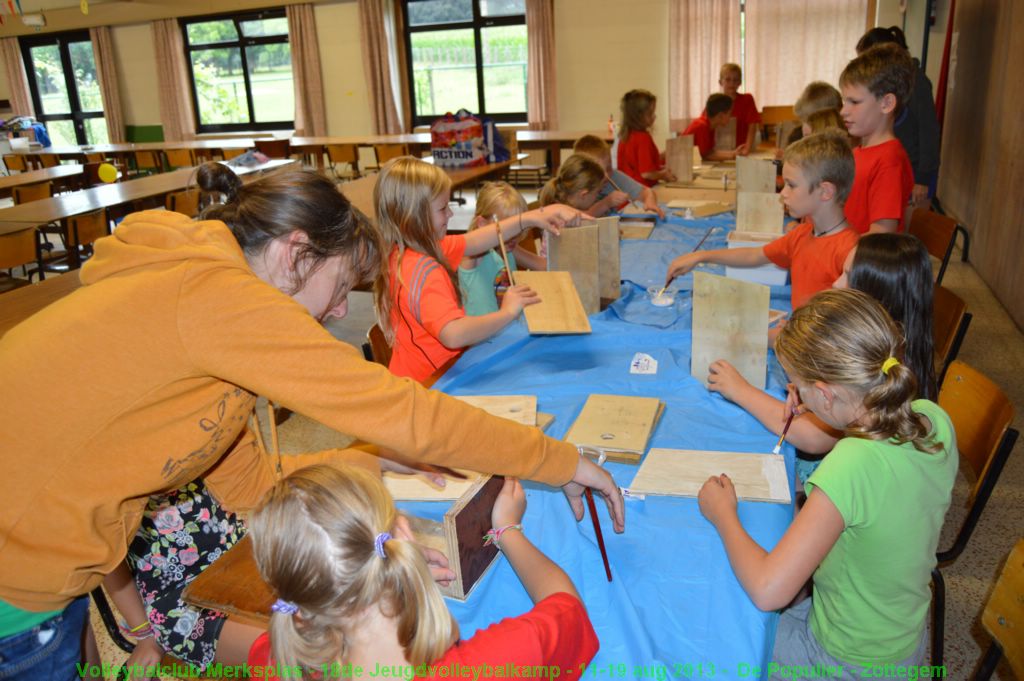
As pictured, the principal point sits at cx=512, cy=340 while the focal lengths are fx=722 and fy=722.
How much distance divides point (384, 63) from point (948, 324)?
8.81 m

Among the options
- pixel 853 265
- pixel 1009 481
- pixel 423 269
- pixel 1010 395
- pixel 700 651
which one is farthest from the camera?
pixel 1010 395

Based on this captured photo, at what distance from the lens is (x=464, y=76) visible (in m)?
9.60

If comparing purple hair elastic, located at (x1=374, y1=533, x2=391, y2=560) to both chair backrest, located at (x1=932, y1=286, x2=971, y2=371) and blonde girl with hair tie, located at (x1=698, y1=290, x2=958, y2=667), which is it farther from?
chair backrest, located at (x1=932, y1=286, x2=971, y2=371)

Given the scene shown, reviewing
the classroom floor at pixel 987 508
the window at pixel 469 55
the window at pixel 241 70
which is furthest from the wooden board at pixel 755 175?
the window at pixel 241 70

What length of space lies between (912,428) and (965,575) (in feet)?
3.94

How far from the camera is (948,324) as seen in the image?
2.02 metres

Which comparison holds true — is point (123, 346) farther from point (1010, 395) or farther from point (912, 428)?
point (1010, 395)

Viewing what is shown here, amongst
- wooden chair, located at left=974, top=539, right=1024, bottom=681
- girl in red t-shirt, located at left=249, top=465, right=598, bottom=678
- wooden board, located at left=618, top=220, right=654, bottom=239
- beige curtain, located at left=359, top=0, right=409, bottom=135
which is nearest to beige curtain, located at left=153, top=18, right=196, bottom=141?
beige curtain, located at left=359, top=0, right=409, bottom=135

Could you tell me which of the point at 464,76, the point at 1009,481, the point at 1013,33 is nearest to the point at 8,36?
the point at 464,76

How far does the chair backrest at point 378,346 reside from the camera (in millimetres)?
2143

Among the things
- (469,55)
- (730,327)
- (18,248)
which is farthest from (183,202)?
(469,55)

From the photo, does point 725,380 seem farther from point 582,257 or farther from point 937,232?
point 937,232

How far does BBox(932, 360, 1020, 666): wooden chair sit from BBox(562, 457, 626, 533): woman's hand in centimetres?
70

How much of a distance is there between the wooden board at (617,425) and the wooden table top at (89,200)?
11.7 ft
